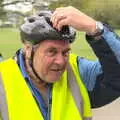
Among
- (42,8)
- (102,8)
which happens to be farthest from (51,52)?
(102,8)

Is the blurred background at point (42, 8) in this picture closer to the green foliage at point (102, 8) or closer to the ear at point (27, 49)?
the green foliage at point (102, 8)

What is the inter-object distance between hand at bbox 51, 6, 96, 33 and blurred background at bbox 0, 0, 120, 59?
17.9ft

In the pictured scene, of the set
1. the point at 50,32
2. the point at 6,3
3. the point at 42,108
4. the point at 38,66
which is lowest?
the point at 6,3

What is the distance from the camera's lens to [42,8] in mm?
8812

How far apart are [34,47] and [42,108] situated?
0.36 m

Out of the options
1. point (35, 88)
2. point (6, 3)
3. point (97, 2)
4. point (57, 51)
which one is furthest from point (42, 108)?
point (6, 3)

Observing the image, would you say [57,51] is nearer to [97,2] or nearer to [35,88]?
[35,88]

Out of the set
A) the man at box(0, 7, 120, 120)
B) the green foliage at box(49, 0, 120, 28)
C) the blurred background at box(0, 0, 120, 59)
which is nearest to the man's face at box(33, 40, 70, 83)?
the man at box(0, 7, 120, 120)

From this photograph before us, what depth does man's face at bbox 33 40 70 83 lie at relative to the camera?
3.24m

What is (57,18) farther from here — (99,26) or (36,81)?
(36,81)

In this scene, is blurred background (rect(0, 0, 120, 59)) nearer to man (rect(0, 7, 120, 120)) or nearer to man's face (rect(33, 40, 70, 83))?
man (rect(0, 7, 120, 120))

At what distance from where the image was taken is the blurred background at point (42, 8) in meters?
10.5

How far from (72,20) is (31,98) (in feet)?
1.70

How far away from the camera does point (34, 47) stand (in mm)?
3307
